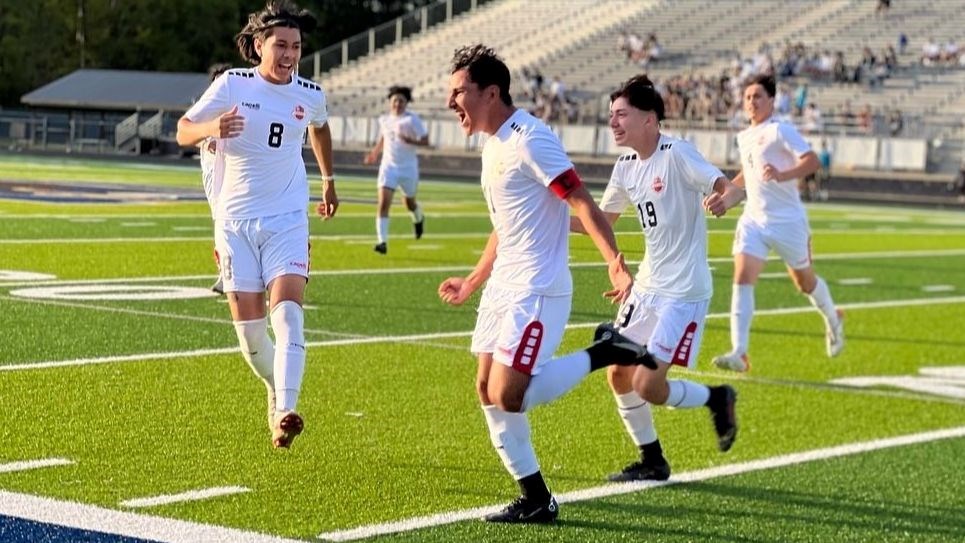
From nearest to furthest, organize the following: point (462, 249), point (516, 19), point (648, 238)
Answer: point (648, 238) → point (462, 249) → point (516, 19)

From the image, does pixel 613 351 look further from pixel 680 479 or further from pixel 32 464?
pixel 32 464

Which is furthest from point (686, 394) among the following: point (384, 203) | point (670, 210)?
point (384, 203)

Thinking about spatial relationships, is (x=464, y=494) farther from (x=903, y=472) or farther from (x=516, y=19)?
(x=516, y=19)

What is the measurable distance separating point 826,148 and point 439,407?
3459cm

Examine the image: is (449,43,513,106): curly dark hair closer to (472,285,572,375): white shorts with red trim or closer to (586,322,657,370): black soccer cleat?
(472,285,572,375): white shorts with red trim

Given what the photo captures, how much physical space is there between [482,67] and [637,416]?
2215 mm

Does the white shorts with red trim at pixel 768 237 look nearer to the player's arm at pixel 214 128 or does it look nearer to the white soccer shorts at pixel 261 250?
the white soccer shorts at pixel 261 250

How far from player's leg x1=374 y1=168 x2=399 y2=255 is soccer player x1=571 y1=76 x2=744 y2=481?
11.4 metres

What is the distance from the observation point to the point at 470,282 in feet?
22.8

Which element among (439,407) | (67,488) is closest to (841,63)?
(439,407)

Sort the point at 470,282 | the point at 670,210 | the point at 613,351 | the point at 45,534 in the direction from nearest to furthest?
1. the point at 45,534
2. the point at 470,282
3. the point at 613,351
4. the point at 670,210

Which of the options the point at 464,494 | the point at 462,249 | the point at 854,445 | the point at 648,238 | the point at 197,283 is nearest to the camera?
the point at 464,494

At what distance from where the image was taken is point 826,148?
42.8 m

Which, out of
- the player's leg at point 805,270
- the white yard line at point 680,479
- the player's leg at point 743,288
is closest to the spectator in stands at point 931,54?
the player's leg at point 805,270
